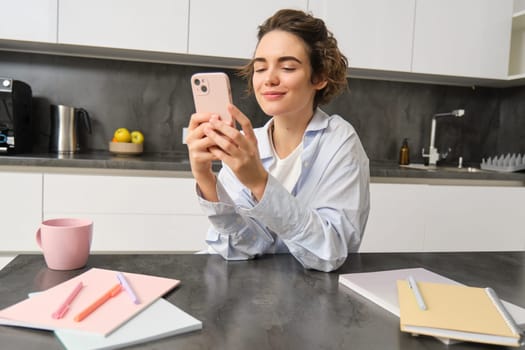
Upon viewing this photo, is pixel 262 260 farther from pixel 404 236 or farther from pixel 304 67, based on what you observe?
pixel 404 236

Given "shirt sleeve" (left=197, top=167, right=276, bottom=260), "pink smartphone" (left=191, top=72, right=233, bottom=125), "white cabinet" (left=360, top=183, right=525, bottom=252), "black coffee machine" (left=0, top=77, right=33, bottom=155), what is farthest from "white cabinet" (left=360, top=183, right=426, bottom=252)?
"black coffee machine" (left=0, top=77, right=33, bottom=155)

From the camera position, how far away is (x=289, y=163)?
3.94 ft

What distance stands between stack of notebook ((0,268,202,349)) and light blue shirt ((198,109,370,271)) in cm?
23

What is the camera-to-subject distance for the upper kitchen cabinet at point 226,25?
2.29m

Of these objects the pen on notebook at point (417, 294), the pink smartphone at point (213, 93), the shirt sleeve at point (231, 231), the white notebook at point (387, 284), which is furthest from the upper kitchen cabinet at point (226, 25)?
the pen on notebook at point (417, 294)

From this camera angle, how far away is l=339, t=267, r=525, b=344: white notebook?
67 centimetres

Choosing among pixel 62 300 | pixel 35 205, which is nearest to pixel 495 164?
pixel 35 205

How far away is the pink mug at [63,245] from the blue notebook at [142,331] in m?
0.24

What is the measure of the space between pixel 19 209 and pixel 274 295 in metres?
1.67

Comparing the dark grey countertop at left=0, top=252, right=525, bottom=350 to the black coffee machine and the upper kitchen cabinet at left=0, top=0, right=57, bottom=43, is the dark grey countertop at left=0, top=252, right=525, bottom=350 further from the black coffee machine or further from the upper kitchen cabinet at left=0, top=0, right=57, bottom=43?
the upper kitchen cabinet at left=0, top=0, right=57, bottom=43

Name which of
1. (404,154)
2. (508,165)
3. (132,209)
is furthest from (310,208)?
(508,165)

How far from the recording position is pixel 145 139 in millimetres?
2664

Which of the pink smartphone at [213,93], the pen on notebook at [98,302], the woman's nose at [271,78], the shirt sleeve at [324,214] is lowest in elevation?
the pen on notebook at [98,302]

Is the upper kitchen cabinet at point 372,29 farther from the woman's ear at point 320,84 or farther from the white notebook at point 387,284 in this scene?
the white notebook at point 387,284
